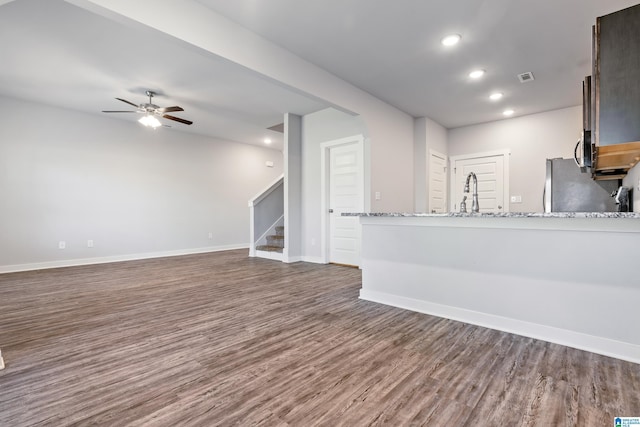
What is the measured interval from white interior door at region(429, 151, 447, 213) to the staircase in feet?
10.3

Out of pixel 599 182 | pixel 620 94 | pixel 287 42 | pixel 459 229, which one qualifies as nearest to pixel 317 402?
pixel 459 229

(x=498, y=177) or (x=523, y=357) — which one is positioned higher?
(x=498, y=177)

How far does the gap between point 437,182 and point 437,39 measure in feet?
11.1

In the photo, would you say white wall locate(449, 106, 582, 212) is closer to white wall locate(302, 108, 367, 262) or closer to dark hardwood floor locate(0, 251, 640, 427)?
white wall locate(302, 108, 367, 262)

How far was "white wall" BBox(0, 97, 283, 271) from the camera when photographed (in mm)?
4844

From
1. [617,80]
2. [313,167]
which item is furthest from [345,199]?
[617,80]

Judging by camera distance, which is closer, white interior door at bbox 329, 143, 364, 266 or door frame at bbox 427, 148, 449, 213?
white interior door at bbox 329, 143, 364, 266

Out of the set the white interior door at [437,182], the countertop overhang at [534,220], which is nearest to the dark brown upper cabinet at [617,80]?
the countertop overhang at [534,220]

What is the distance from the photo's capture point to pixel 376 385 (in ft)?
5.25

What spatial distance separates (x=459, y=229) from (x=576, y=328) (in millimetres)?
1022

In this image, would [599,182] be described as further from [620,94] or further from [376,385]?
[376,385]

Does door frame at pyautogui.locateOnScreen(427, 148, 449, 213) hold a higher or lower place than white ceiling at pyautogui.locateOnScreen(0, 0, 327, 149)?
lower

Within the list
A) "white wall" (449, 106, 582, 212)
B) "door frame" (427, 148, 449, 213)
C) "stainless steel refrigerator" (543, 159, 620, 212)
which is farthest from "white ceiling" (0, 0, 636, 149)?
"stainless steel refrigerator" (543, 159, 620, 212)

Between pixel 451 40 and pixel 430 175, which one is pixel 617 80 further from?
pixel 430 175
